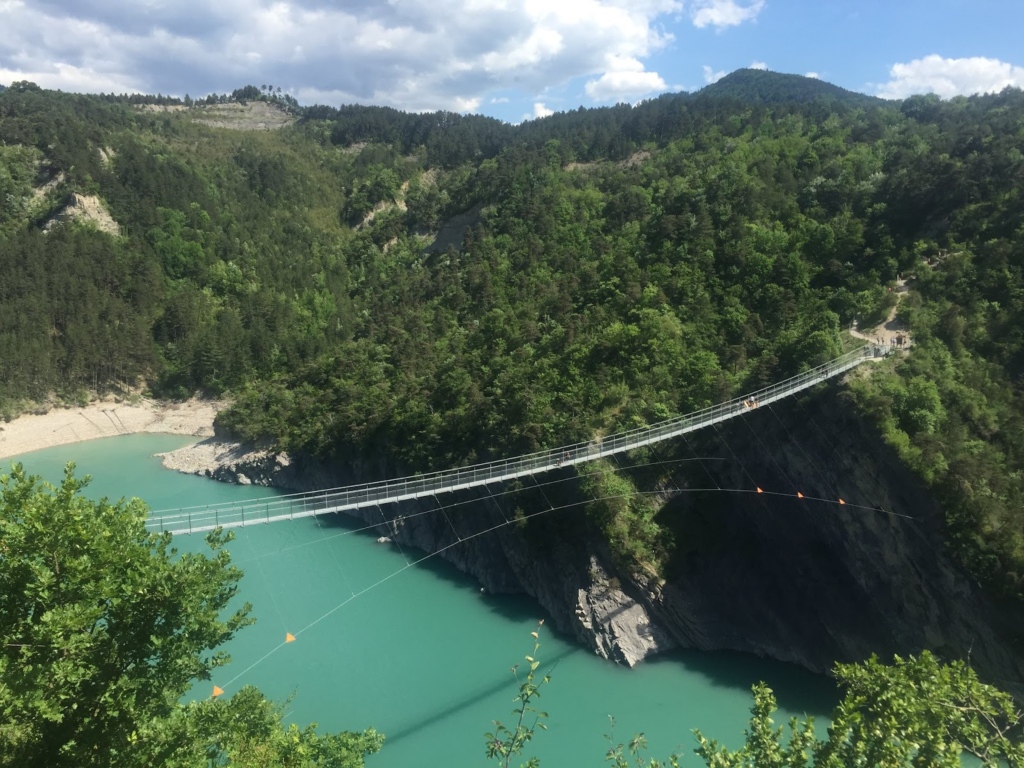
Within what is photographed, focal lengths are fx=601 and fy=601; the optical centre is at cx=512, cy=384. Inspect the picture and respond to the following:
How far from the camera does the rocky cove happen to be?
1384cm

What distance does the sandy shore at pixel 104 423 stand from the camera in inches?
1451

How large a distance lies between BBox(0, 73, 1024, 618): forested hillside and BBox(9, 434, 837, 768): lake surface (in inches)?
163

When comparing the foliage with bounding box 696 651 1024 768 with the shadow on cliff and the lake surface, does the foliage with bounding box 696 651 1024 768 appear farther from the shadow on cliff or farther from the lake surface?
the shadow on cliff

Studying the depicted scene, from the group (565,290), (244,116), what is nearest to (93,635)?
(565,290)

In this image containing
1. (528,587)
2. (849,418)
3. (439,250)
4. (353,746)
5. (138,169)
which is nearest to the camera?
(353,746)

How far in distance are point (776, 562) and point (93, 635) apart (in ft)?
53.6

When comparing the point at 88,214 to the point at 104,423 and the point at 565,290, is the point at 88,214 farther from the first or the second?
the point at 565,290

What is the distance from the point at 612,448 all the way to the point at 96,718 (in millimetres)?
13126

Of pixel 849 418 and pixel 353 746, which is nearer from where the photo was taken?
pixel 353 746

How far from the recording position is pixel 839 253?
2330 centimetres

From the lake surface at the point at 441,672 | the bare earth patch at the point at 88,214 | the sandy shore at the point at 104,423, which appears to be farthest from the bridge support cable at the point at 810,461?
the bare earth patch at the point at 88,214

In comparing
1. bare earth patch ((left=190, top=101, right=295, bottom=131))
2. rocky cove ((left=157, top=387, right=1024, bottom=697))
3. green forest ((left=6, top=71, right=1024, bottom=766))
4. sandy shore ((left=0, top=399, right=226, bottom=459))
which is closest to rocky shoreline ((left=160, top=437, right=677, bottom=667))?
rocky cove ((left=157, top=387, right=1024, bottom=697))

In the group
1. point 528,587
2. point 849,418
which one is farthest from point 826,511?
point 528,587

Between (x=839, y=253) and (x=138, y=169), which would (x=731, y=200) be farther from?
(x=138, y=169)
